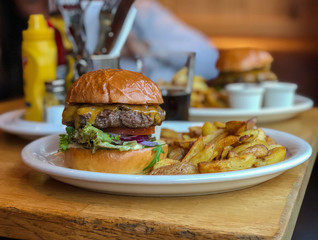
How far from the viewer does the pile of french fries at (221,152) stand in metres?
1.17

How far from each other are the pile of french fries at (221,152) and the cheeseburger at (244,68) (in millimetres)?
1424

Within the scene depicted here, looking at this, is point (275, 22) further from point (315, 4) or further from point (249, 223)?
point (249, 223)

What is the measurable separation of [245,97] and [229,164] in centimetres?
135

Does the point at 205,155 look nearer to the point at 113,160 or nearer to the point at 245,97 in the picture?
the point at 113,160

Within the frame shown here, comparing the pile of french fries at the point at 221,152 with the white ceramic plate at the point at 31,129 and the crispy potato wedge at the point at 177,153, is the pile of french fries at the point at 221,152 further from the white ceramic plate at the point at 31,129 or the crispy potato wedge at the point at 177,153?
the white ceramic plate at the point at 31,129

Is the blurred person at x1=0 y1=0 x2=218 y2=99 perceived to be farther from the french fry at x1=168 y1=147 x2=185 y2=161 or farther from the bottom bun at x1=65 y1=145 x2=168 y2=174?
the bottom bun at x1=65 y1=145 x2=168 y2=174

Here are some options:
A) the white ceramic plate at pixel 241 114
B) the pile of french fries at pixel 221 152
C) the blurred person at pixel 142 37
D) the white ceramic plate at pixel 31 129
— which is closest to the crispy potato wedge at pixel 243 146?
the pile of french fries at pixel 221 152

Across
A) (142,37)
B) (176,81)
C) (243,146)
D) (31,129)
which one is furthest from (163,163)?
(142,37)

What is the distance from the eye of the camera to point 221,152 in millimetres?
1283

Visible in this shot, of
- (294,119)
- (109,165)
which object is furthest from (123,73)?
(294,119)

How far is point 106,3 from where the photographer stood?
2.33m

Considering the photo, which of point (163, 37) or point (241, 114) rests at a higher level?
point (241, 114)

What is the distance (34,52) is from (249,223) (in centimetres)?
137

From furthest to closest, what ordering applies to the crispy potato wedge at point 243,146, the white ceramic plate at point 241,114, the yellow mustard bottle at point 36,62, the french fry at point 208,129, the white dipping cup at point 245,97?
the white dipping cup at point 245,97 → the white ceramic plate at point 241,114 → the yellow mustard bottle at point 36,62 → the french fry at point 208,129 → the crispy potato wedge at point 243,146
